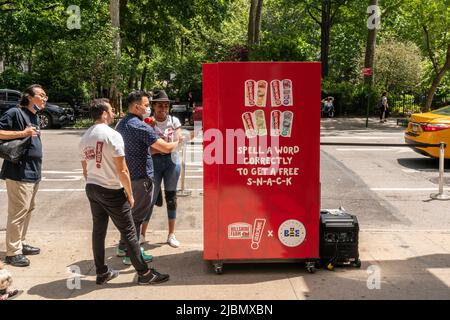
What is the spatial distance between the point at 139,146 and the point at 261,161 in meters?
1.20

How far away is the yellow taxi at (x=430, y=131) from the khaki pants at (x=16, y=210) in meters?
9.06

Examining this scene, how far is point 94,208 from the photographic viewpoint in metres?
5.18

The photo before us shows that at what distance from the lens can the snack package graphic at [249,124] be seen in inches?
211

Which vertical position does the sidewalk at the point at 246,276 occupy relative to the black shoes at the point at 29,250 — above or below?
below

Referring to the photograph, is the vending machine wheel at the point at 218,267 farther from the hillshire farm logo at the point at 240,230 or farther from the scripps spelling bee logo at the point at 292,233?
the scripps spelling bee logo at the point at 292,233

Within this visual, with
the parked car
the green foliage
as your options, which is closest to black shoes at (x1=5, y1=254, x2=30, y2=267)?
the parked car

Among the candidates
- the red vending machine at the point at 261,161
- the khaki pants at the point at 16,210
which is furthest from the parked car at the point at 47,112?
the red vending machine at the point at 261,161

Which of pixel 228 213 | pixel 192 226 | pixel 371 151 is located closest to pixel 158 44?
pixel 371 151

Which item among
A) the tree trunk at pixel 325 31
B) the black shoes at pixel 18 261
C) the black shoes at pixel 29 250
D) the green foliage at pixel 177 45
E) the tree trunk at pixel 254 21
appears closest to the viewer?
the black shoes at pixel 18 261

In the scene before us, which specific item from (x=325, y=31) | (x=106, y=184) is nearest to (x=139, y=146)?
(x=106, y=184)

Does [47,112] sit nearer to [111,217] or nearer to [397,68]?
[111,217]

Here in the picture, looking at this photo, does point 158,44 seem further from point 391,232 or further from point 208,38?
point 391,232

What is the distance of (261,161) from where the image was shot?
17.9 feet
